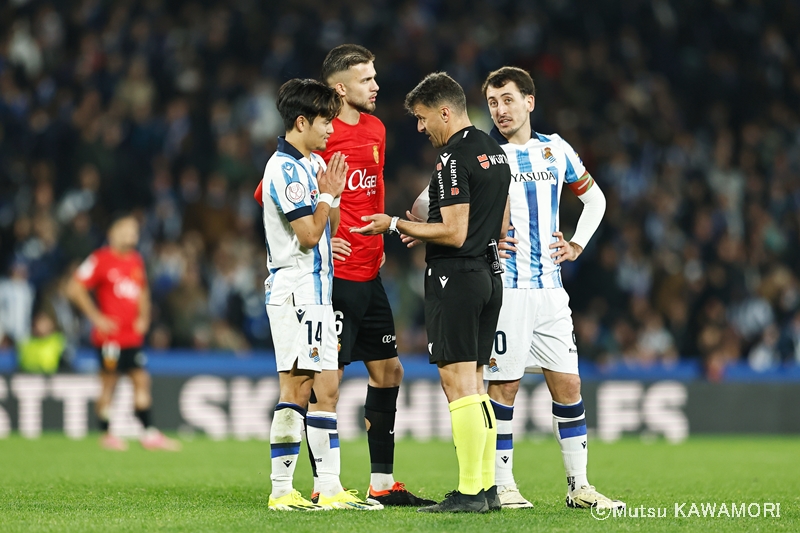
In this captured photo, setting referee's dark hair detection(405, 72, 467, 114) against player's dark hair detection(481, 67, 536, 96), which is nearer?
referee's dark hair detection(405, 72, 467, 114)

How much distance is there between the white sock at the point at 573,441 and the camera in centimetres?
676

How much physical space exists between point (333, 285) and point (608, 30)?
15.4 meters

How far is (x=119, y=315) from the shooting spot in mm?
12320

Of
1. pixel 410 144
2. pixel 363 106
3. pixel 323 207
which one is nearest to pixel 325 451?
pixel 323 207

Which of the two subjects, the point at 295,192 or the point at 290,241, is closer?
the point at 295,192

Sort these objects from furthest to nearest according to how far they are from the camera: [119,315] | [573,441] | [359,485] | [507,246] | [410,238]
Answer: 1. [119,315]
2. [359,485]
3. [507,246]
4. [573,441]
5. [410,238]

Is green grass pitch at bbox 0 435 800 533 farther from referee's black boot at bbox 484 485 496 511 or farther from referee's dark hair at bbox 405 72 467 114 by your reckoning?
referee's dark hair at bbox 405 72 467 114

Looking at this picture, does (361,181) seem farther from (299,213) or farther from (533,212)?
(533,212)

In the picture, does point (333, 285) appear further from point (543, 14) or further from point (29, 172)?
point (543, 14)

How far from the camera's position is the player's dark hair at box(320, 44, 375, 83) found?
22.9 feet

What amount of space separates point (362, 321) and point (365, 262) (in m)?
0.38

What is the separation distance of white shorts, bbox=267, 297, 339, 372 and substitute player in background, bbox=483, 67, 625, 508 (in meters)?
1.17

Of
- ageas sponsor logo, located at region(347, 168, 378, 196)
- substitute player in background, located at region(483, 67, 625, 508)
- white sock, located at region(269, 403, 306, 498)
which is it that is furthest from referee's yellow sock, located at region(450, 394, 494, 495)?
ageas sponsor logo, located at region(347, 168, 378, 196)

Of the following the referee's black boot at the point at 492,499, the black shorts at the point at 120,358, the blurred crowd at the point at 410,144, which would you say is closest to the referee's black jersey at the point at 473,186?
the referee's black boot at the point at 492,499
